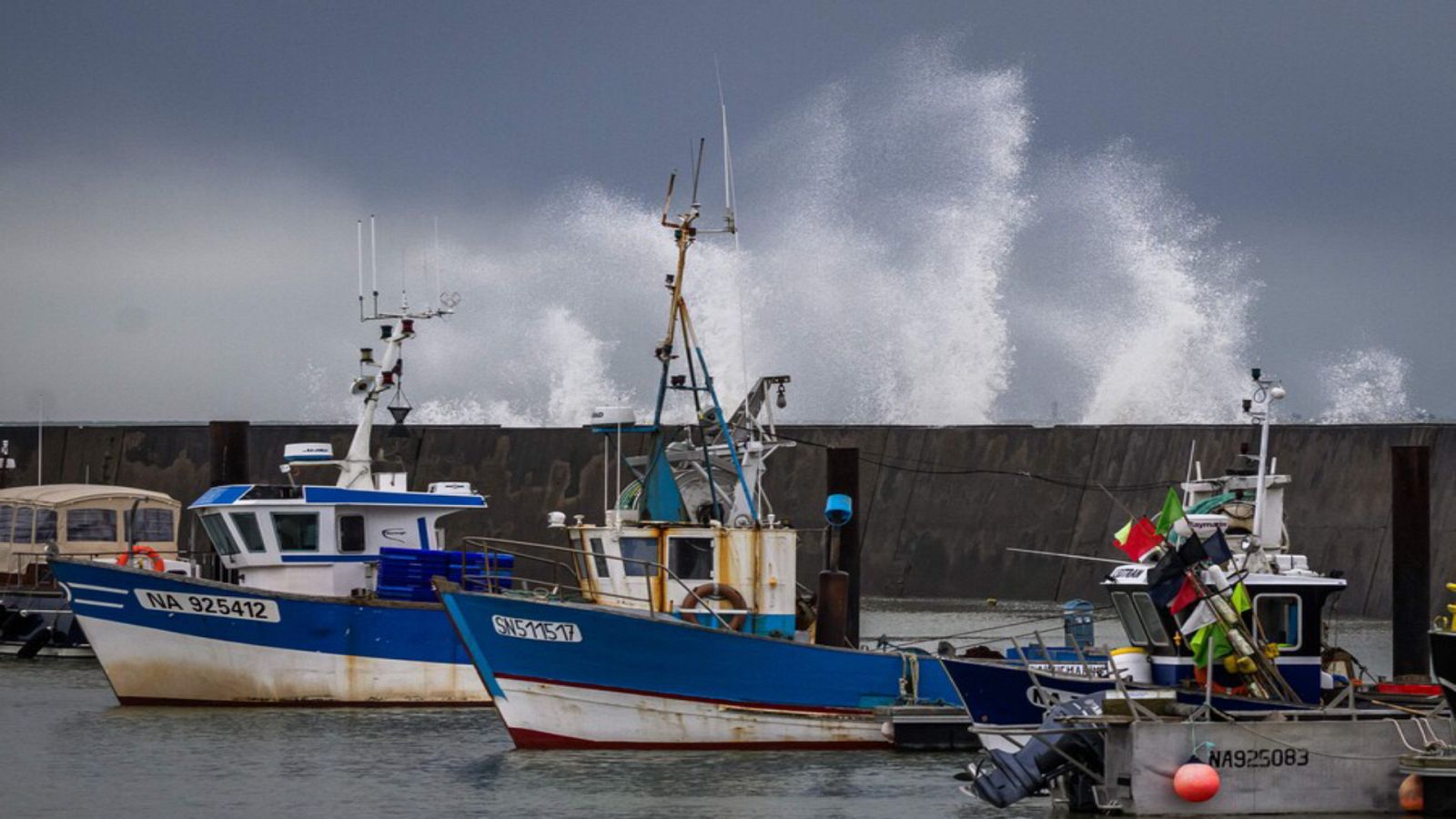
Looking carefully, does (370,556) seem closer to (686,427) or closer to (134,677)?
(134,677)

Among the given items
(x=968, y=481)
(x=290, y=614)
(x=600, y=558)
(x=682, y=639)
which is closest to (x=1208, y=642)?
(x=682, y=639)

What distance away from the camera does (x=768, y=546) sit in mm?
24344

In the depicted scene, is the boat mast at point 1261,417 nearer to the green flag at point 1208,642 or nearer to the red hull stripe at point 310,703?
the green flag at point 1208,642

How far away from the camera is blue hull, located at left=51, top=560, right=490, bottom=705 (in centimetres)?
2723

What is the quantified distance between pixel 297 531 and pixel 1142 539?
12467 millimetres

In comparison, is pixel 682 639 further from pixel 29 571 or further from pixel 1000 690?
pixel 29 571

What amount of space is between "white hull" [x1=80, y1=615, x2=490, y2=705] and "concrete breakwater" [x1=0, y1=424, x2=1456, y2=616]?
13.4m

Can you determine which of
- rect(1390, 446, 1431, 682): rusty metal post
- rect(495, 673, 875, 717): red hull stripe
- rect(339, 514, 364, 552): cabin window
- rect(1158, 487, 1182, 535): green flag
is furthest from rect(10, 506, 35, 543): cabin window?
rect(1158, 487, 1182, 535): green flag

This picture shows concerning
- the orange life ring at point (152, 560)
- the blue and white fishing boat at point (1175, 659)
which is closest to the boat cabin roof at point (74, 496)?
the orange life ring at point (152, 560)

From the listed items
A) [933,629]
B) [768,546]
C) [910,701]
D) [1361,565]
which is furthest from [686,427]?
[1361,565]

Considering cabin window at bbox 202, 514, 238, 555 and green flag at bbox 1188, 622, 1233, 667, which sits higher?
cabin window at bbox 202, 514, 238, 555

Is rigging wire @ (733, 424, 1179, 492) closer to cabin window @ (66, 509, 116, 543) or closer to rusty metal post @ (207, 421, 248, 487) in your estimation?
rusty metal post @ (207, 421, 248, 487)

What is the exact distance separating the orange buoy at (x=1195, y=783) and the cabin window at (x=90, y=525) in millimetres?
24765

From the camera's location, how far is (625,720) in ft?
76.1
